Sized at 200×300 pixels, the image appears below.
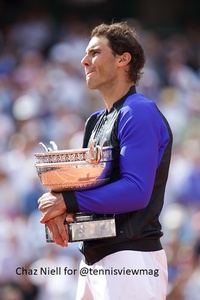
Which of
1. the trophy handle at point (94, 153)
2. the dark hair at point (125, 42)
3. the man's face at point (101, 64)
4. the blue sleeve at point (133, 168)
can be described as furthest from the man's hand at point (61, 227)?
the dark hair at point (125, 42)

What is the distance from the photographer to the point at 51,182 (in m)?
4.54

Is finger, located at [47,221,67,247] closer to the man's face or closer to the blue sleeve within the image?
the blue sleeve

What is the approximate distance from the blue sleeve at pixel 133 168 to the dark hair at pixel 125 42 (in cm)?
31

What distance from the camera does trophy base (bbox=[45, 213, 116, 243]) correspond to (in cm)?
453

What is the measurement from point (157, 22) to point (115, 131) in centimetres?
1219

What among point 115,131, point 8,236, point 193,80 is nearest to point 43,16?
point 193,80

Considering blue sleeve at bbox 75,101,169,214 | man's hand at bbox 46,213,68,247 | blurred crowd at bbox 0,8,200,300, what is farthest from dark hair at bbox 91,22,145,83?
→ blurred crowd at bbox 0,8,200,300

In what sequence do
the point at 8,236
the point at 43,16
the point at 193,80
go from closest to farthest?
the point at 8,236, the point at 193,80, the point at 43,16

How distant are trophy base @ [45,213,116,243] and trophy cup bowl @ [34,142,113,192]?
16 centimetres

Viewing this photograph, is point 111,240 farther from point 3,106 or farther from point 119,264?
point 3,106

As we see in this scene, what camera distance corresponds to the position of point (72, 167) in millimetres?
4500

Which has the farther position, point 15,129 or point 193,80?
point 193,80

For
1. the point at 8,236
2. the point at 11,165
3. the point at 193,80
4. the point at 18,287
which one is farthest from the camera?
the point at 193,80

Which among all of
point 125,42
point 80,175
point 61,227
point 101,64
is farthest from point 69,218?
point 125,42
